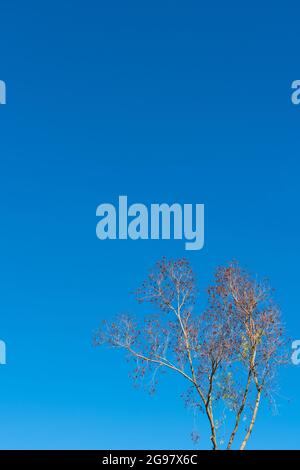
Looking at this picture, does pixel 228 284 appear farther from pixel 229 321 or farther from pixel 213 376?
pixel 213 376

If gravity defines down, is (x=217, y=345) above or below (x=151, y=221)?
below

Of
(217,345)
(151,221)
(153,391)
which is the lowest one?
(153,391)

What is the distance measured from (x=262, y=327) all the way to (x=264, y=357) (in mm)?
868

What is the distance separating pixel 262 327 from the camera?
21516 mm

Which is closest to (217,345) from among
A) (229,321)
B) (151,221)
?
(229,321)
